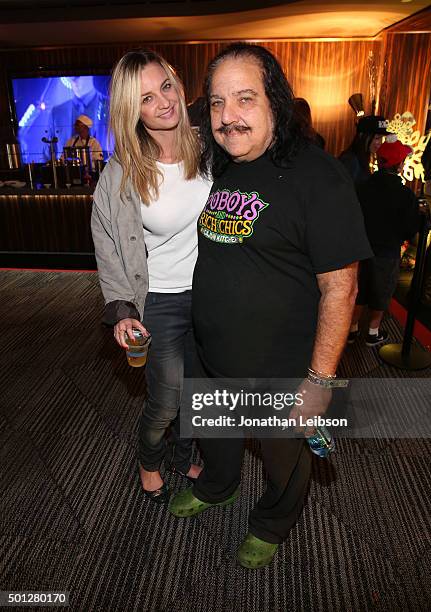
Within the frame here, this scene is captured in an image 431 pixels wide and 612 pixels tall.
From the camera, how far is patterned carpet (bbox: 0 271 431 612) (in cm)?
159

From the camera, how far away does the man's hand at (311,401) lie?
53.2 inches

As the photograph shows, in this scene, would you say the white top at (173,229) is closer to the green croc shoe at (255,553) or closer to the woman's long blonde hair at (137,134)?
the woman's long blonde hair at (137,134)

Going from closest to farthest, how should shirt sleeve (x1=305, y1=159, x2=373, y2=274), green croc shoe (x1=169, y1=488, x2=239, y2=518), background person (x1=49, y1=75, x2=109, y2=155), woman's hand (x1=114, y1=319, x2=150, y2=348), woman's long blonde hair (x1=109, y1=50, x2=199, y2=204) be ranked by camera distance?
shirt sleeve (x1=305, y1=159, x2=373, y2=274)
woman's long blonde hair (x1=109, y1=50, x2=199, y2=204)
woman's hand (x1=114, y1=319, x2=150, y2=348)
green croc shoe (x1=169, y1=488, x2=239, y2=518)
background person (x1=49, y1=75, x2=109, y2=155)

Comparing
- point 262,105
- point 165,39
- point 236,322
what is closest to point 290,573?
point 236,322

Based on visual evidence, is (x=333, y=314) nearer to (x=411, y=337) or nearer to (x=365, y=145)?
(x=411, y=337)

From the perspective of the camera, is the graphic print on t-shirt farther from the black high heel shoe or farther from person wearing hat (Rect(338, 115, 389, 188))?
person wearing hat (Rect(338, 115, 389, 188))

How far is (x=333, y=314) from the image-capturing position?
1.26 meters

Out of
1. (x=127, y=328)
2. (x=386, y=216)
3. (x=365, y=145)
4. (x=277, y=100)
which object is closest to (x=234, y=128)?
(x=277, y=100)

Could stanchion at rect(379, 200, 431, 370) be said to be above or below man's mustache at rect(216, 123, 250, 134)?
below

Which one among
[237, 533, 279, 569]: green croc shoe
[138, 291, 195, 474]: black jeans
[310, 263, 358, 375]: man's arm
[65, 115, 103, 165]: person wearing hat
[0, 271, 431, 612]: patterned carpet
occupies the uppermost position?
[65, 115, 103, 165]: person wearing hat

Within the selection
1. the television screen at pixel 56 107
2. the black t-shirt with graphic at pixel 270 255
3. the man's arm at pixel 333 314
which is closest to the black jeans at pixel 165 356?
the black t-shirt with graphic at pixel 270 255

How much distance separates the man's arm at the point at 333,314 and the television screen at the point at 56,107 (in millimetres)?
6759

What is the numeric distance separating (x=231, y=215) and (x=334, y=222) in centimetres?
29

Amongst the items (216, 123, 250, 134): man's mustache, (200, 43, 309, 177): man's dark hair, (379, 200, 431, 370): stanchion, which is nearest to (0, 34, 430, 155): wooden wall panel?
(379, 200, 431, 370): stanchion
